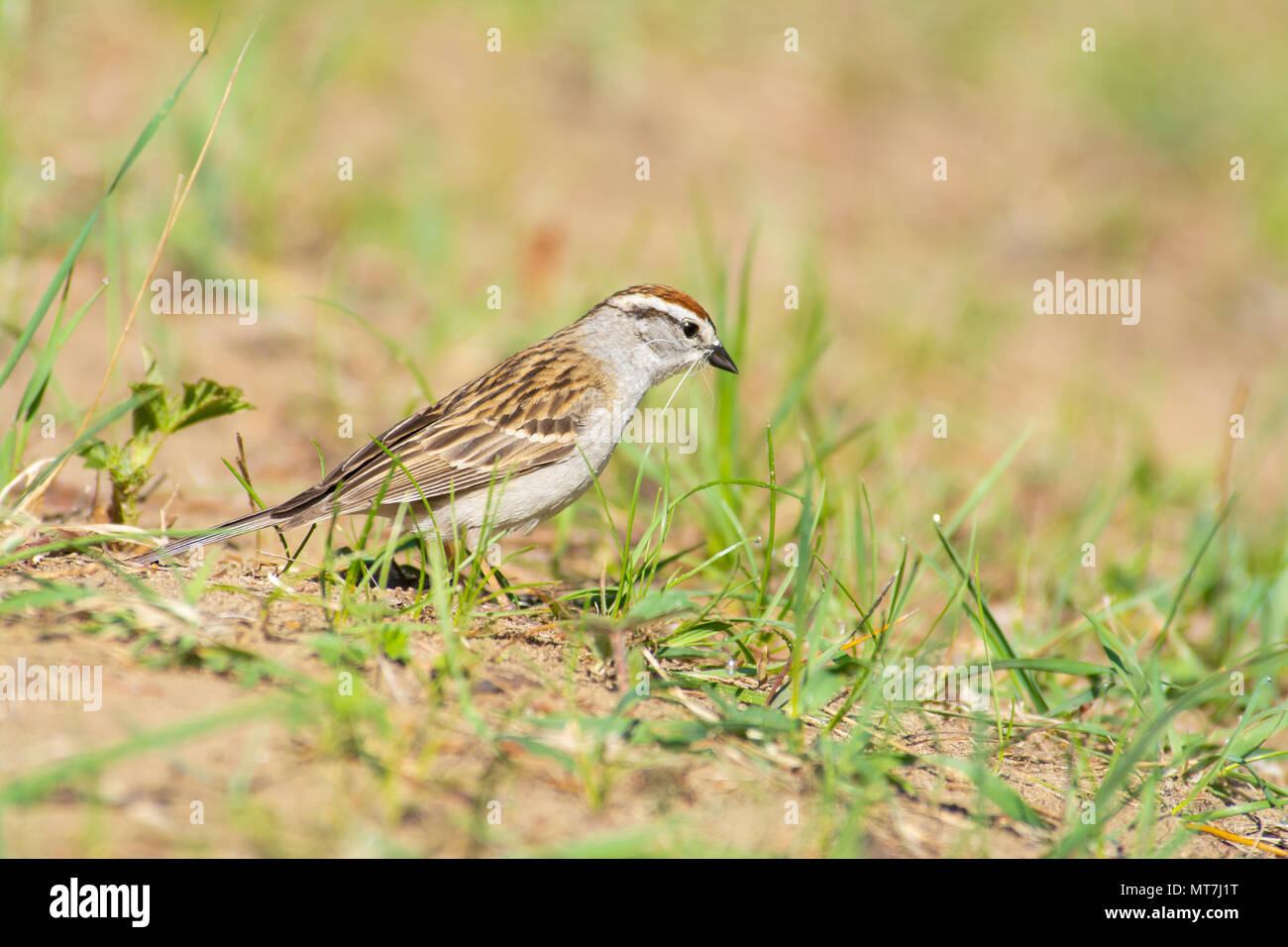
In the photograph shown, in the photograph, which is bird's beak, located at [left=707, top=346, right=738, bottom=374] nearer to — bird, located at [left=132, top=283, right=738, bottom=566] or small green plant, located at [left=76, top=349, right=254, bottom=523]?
bird, located at [left=132, top=283, right=738, bottom=566]

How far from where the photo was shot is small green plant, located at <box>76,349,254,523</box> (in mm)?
4180

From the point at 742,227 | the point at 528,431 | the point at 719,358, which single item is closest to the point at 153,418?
the point at 528,431

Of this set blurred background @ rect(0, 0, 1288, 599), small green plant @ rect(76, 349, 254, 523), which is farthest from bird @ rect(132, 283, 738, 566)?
blurred background @ rect(0, 0, 1288, 599)

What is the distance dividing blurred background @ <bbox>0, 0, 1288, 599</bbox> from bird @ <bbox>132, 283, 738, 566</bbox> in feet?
1.86

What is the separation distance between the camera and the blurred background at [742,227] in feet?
21.5

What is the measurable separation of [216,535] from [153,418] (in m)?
0.57

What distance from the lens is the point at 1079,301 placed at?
10.5 metres

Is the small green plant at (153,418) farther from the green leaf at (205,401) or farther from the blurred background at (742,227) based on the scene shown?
the blurred background at (742,227)

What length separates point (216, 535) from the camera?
400 cm

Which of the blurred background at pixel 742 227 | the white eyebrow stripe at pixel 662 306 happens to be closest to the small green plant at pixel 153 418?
the blurred background at pixel 742 227
